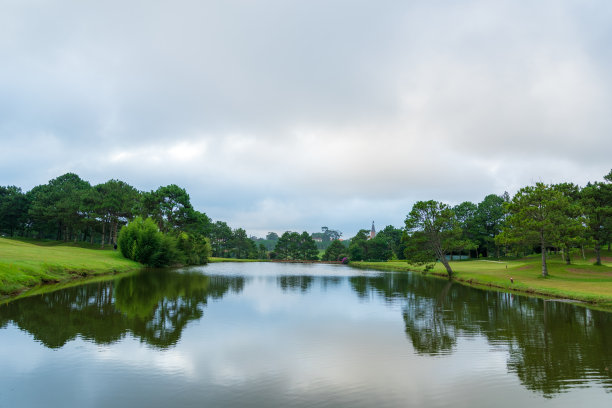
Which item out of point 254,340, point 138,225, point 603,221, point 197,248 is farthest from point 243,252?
point 254,340

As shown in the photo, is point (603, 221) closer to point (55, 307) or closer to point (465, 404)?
point (465, 404)

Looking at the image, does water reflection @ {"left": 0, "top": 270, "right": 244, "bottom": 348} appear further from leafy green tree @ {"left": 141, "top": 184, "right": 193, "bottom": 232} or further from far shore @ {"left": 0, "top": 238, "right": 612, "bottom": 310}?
leafy green tree @ {"left": 141, "top": 184, "right": 193, "bottom": 232}

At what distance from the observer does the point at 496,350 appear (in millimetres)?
14547

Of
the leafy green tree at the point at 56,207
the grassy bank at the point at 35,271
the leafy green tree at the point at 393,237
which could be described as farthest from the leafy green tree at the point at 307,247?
the grassy bank at the point at 35,271

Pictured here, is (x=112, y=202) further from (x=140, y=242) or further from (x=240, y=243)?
(x=240, y=243)

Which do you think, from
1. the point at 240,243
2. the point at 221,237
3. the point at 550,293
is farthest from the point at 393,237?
the point at 550,293

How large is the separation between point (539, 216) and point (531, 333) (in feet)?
99.2

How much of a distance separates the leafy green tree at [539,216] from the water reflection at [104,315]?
3658 centimetres


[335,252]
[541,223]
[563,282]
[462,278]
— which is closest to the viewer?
[563,282]

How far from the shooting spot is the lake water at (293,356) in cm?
975

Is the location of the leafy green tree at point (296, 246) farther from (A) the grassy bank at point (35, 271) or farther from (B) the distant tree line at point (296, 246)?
(A) the grassy bank at point (35, 271)

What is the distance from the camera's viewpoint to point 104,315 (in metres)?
19.3

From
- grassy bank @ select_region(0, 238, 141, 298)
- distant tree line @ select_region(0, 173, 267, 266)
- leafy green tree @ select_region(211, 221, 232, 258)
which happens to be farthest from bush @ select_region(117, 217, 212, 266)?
leafy green tree @ select_region(211, 221, 232, 258)

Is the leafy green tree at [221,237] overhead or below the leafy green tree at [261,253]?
overhead
